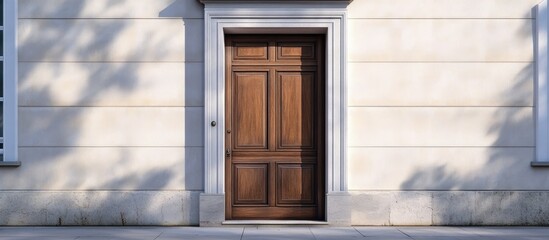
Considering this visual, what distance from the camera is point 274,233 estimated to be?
8.54 m

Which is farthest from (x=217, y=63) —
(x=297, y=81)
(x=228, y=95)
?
(x=297, y=81)

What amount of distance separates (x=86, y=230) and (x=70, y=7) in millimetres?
3135

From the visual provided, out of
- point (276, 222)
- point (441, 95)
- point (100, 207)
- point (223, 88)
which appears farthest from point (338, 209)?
point (100, 207)

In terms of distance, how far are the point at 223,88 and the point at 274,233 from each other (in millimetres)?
2149

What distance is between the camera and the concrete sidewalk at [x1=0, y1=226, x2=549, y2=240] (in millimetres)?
8234

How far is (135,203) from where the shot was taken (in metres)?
9.08

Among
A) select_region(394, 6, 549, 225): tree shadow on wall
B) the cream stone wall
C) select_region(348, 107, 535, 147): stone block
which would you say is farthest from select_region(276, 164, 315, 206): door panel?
select_region(394, 6, 549, 225): tree shadow on wall

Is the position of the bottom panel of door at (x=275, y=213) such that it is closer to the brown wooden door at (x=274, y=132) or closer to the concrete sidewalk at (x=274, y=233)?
the brown wooden door at (x=274, y=132)

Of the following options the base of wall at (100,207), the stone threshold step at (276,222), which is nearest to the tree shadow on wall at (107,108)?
the base of wall at (100,207)

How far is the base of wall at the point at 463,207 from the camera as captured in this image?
9.12 meters

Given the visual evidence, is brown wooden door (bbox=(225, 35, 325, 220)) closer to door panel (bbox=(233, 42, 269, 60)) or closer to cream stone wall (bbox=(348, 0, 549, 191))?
door panel (bbox=(233, 42, 269, 60))

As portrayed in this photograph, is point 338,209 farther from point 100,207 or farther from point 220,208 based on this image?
point 100,207

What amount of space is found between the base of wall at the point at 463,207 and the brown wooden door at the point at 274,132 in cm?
101

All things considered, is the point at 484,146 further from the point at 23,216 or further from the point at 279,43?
the point at 23,216
